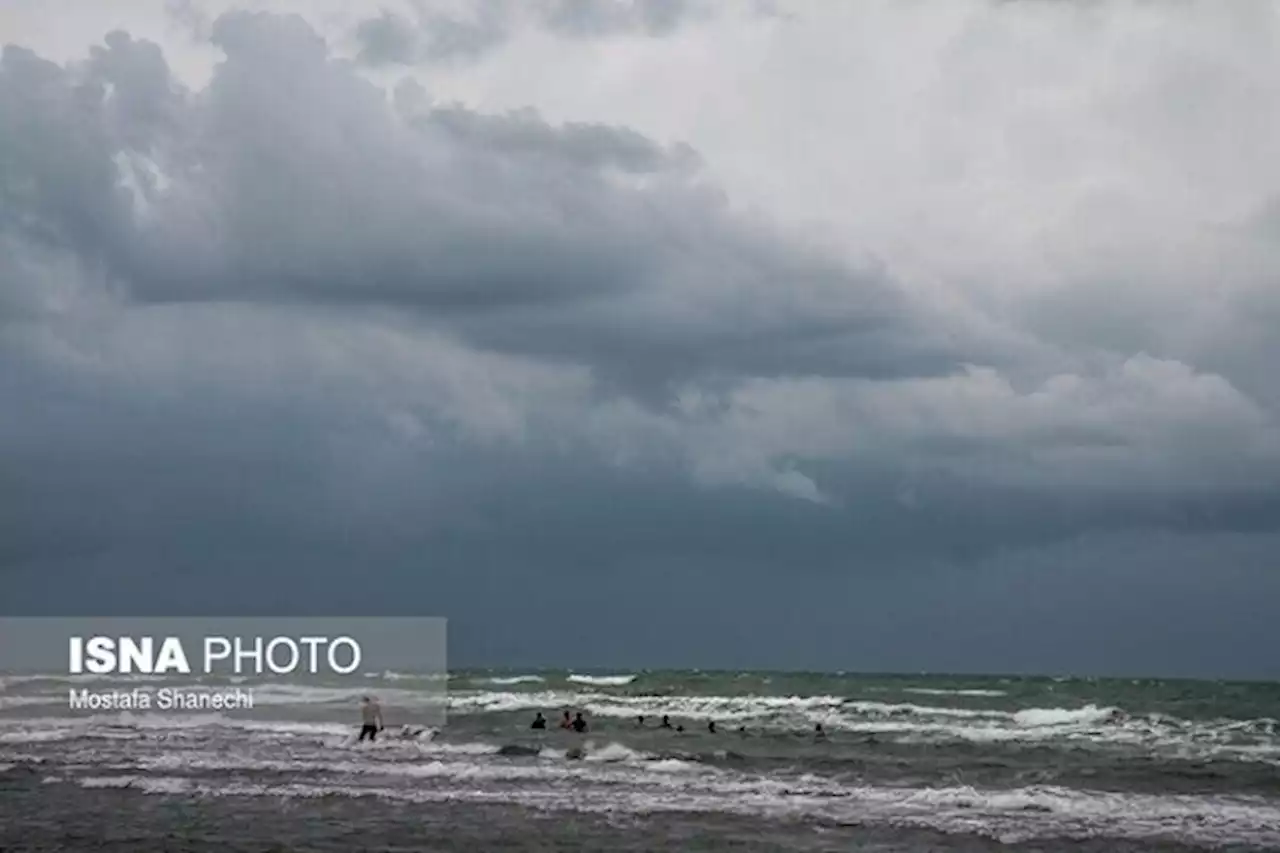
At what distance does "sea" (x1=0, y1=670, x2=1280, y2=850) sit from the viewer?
79.5 feet

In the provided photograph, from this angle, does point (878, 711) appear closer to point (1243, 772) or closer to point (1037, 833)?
point (1243, 772)

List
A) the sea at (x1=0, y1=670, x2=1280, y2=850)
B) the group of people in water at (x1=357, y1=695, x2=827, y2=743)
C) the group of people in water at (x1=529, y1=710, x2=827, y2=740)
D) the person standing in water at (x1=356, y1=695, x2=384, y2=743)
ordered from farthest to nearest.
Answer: the group of people in water at (x1=529, y1=710, x2=827, y2=740), the group of people in water at (x1=357, y1=695, x2=827, y2=743), the person standing in water at (x1=356, y1=695, x2=384, y2=743), the sea at (x1=0, y1=670, x2=1280, y2=850)

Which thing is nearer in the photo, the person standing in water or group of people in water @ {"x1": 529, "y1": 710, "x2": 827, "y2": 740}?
the person standing in water

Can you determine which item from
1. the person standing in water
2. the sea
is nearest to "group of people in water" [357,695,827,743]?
the person standing in water

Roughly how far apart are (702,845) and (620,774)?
34.5 feet

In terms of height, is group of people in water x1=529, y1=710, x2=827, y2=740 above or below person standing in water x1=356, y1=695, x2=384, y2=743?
below

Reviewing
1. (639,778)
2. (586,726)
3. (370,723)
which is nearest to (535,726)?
(586,726)

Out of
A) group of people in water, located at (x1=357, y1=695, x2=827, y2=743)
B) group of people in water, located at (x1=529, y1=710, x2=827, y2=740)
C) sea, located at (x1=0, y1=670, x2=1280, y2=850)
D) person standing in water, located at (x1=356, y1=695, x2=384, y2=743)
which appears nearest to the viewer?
sea, located at (x1=0, y1=670, x2=1280, y2=850)

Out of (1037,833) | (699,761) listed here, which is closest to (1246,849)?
(1037,833)

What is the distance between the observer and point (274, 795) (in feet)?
93.2

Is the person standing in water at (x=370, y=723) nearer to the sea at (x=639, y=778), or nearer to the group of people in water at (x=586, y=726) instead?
the sea at (x=639, y=778)

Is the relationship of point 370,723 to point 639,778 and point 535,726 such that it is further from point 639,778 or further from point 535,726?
point 639,778

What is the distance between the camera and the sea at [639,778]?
79.5 feet

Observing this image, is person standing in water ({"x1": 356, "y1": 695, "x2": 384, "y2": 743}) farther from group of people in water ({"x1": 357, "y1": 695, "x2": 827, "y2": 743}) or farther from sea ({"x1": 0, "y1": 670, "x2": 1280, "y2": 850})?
sea ({"x1": 0, "y1": 670, "x2": 1280, "y2": 850})
